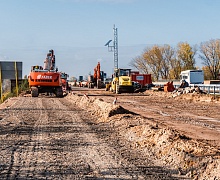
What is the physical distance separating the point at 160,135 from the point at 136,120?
4.69 meters

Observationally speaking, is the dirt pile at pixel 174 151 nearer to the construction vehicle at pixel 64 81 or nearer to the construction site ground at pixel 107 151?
the construction site ground at pixel 107 151

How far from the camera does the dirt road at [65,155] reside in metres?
8.26

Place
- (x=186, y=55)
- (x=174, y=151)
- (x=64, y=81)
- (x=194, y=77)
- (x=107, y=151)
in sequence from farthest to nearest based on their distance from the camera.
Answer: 1. (x=186, y=55)
2. (x=194, y=77)
3. (x=64, y=81)
4. (x=107, y=151)
5. (x=174, y=151)

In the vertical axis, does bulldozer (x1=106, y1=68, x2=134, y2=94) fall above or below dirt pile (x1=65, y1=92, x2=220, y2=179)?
above

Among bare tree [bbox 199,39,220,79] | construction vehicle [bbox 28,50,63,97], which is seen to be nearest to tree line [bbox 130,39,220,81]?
bare tree [bbox 199,39,220,79]

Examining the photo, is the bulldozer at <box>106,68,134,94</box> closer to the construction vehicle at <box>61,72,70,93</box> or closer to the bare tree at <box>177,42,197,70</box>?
the construction vehicle at <box>61,72,70,93</box>

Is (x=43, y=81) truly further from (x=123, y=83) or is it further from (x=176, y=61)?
(x=176, y=61)

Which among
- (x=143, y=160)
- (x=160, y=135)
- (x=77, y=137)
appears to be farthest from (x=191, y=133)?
(x=143, y=160)

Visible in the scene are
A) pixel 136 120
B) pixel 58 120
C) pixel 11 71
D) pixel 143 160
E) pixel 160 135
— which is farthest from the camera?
pixel 11 71

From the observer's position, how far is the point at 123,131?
14055 mm

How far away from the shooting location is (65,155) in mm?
10117

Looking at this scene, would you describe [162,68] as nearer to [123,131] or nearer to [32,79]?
[32,79]

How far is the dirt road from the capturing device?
826 cm

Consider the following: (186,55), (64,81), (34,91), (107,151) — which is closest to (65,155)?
(107,151)
